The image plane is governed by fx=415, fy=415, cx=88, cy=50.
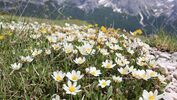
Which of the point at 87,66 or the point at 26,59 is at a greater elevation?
the point at 26,59

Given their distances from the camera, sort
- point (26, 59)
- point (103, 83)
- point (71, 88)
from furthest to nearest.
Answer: point (26, 59), point (103, 83), point (71, 88)

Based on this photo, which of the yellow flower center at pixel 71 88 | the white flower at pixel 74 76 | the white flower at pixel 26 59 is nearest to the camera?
the yellow flower center at pixel 71 88

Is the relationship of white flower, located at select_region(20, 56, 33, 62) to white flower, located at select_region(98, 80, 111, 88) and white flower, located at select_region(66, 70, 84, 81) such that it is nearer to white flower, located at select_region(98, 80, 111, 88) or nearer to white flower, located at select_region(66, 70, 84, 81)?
white flower, located at select_region(66, 70, 84, 81)

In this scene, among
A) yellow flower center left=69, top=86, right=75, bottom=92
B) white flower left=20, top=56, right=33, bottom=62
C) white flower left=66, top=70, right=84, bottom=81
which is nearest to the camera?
yellow flower center left=69, top=86, right=75, bottom=92

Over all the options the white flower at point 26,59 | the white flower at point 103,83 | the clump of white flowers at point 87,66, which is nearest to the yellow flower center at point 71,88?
the clump of white flowers at point 87,66

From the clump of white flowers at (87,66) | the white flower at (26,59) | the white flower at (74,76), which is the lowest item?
the clump of white flowers at (87,66)

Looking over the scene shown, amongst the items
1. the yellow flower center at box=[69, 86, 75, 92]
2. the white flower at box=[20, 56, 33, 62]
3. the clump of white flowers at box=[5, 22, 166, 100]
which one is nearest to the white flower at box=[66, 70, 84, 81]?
the clump of white flowers at box=[5, 22, 166, 100]

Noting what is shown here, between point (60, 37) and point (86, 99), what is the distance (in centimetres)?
238

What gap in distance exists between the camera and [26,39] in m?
6.20

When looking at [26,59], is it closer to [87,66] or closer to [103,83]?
[87,66]

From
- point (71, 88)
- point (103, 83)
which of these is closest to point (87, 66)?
point (103, 83)

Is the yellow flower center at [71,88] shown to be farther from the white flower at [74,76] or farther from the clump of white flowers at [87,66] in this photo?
the white flower at [74,76]

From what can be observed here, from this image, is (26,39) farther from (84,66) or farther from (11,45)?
(84,66)

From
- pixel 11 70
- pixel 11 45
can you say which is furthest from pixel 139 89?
pixel 11 45
